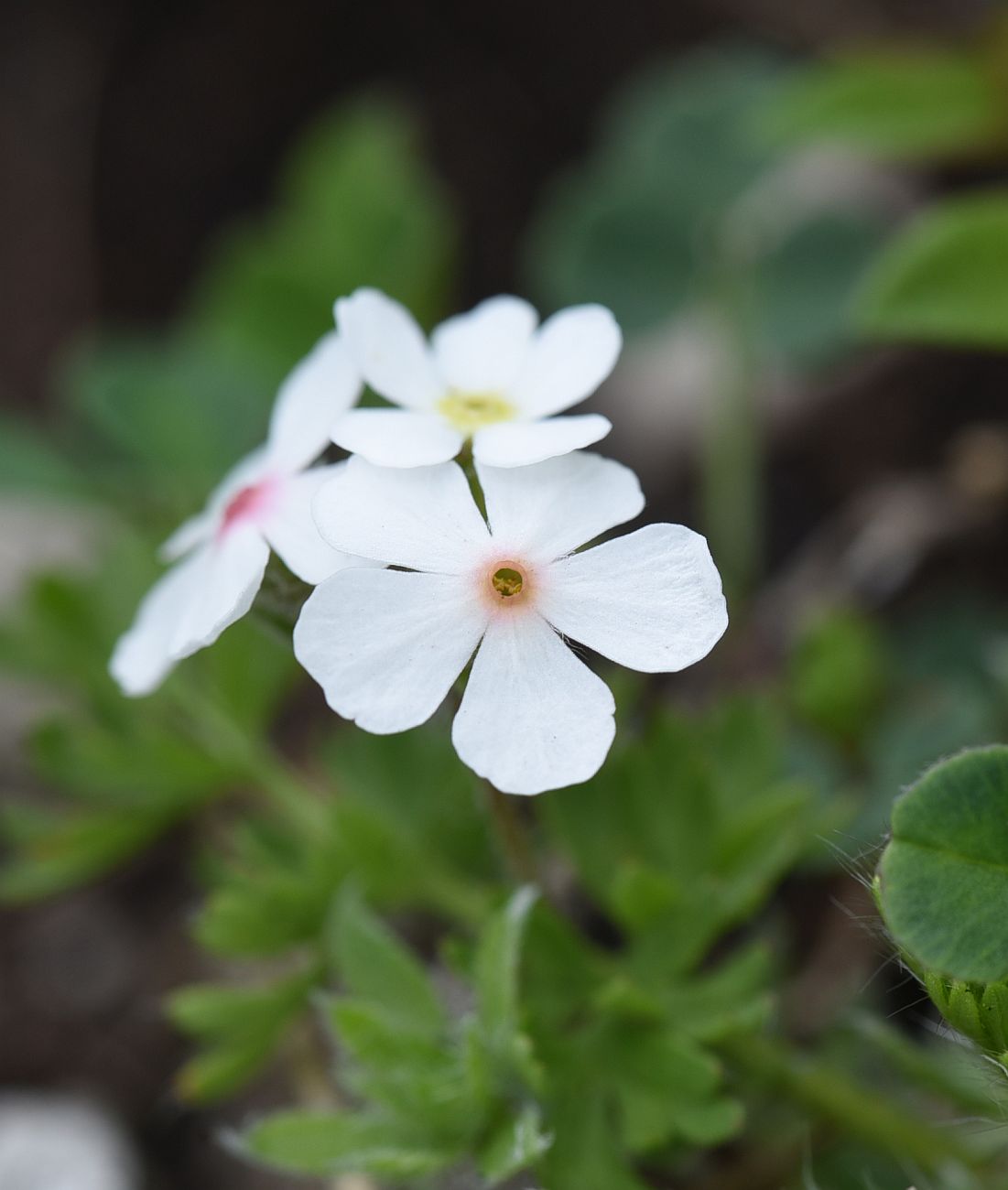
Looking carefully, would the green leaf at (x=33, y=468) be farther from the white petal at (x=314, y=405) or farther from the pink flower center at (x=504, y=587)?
the pink flower center at (x=504, y=587)

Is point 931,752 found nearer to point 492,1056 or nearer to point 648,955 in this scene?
point 648,955

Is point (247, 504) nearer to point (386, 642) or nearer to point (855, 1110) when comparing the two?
point (386, 642)

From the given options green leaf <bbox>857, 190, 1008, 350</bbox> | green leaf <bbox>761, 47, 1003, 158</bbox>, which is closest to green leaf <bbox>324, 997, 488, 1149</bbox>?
green leaf <bbox>857, 190, 1008, 350</bbox>

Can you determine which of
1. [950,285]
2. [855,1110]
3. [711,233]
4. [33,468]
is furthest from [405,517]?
[711,233]

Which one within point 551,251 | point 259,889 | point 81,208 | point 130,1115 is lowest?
point 130,1115

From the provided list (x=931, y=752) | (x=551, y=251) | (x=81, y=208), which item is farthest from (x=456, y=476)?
(x=81, y=208)

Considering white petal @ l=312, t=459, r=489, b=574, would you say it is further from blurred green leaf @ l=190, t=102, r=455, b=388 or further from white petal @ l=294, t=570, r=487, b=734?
blurred green leaf @ l=190, t=102, r=455, b=388
